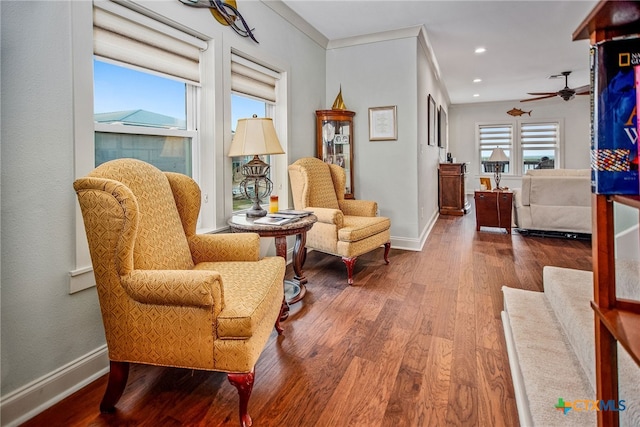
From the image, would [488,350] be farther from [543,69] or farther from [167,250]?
[543,69]

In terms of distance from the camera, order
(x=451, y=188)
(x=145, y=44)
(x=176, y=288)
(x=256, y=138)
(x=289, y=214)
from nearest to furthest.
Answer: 1. (x=176, y=288)
2. (x=145, y=44)
3. (x=256, y=138)
4. (x=289, y=214)
5. (x=451, y=188)

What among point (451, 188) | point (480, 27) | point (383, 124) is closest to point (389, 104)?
point (383, 124)

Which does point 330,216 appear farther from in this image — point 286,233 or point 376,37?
point 376,37

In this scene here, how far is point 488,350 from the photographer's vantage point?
1.98m

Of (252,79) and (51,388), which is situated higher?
(252,79)

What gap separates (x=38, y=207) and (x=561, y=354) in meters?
2.37

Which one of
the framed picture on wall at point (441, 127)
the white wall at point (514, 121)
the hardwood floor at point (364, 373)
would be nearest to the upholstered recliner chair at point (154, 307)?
the hardwood floor at point (364, 373)

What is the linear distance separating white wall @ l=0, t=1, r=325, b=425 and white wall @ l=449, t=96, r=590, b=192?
32.5 feet

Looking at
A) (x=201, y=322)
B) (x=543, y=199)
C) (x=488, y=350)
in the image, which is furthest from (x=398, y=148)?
(x=201, y=322)

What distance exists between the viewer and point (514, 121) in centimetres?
948

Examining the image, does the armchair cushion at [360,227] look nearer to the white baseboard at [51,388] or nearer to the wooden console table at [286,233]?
the wooden console table at [286,233]

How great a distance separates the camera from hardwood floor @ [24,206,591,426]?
1.49 metres

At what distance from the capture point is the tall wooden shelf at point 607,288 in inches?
27.5

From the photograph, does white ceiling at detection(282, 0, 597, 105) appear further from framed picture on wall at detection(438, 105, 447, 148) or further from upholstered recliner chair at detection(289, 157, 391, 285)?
upholstered recliner chair at detection(289, 157, 391, 285)
